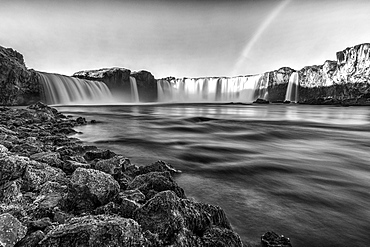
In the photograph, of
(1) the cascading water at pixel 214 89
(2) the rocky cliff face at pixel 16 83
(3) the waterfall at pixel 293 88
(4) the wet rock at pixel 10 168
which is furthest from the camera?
(1) the cascading water at pixel 214 89

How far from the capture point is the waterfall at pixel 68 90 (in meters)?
40.5

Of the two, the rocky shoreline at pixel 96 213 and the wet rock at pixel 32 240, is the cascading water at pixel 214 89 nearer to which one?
the rocky shoreline at pixel 96 213

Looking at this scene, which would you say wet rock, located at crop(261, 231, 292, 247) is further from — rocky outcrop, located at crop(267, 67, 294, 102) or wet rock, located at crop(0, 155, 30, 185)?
rocky outcrop, located at crop(267, 67, 294, 102)

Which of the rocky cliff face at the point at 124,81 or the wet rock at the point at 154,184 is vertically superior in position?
the rocky cliff face at the point at 124,81

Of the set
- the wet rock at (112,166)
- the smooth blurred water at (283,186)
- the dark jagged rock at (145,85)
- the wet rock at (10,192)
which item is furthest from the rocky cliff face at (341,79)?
the wet rock at (10,192)

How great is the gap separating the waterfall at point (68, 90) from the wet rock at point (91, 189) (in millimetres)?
46755

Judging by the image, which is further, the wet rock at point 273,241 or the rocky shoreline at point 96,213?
the wet rock at point 273,241

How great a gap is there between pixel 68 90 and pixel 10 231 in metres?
49.9

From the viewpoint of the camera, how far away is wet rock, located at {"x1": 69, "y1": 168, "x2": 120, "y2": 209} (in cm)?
219

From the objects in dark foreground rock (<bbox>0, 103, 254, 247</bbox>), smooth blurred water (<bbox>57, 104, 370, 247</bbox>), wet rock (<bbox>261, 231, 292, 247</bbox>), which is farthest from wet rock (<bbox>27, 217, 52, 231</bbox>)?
wet rock (<bbox>261, 231, 292, 247</bbox>)

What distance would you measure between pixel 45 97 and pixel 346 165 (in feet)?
158

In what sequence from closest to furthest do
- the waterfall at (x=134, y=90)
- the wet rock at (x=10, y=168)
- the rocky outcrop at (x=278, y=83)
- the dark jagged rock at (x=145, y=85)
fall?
the wet rock at (x=10, y=168), the rocky outcrop at (x=278, y=83), the waterfall at (x=134, y=90), the dark jagged rock at (x=145, y=85)

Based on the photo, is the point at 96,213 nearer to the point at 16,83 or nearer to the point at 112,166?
the point at 112,166

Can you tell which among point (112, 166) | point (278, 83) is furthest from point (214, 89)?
point (112, 166)
